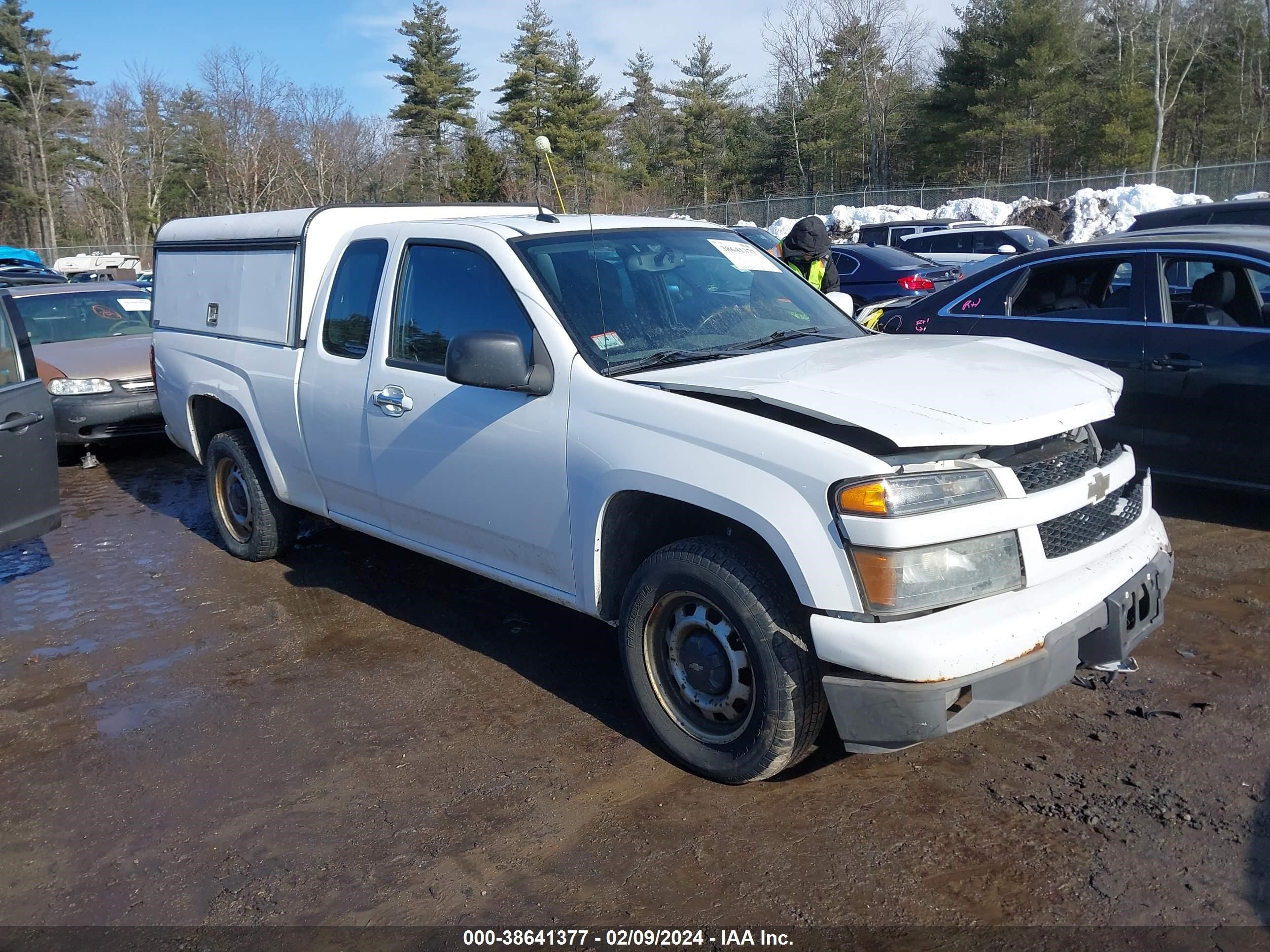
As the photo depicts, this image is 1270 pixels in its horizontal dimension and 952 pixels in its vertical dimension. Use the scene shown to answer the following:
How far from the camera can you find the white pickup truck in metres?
2.99

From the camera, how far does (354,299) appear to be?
507cm

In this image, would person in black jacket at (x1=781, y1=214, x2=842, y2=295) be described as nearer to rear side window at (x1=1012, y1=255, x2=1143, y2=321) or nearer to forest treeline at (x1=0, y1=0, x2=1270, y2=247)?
rear side window at (x1=1012, y1=255, x2=1143, y2=321)

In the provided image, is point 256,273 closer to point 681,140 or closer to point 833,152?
point 833,152

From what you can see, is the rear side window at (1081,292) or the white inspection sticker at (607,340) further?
the rear side window at (1081,292)

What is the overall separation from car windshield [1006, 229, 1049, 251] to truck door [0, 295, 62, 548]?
15.4 metres

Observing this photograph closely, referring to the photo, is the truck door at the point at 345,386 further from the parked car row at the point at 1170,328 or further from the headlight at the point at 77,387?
the headlight at the point at 77,387

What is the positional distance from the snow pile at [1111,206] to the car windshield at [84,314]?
24995mm

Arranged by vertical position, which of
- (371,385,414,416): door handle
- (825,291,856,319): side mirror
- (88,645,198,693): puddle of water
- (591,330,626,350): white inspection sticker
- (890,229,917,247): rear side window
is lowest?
(88,645,198,693): puddle of water

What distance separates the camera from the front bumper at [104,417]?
30.8ft

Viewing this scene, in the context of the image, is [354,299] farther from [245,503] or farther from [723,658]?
[723,658]

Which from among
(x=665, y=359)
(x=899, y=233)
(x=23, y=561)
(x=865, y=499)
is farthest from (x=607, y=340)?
(x=899, y=233)

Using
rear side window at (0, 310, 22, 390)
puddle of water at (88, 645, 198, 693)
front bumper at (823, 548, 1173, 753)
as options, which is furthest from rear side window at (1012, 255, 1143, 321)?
rear side window at (0, 310, 22, 390)

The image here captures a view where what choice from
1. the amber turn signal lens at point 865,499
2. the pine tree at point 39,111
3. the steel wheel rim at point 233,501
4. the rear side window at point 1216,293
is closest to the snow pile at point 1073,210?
the rear side window at point 1216,293

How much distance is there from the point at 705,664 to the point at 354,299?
107 inches
